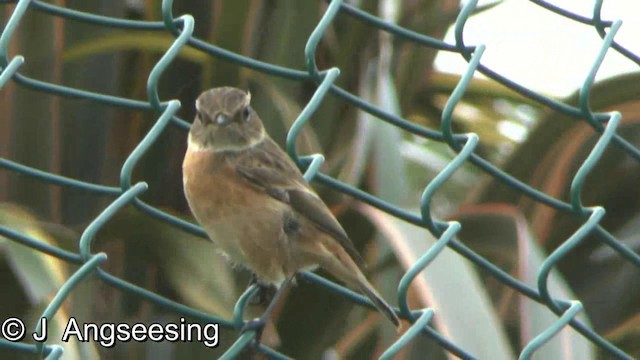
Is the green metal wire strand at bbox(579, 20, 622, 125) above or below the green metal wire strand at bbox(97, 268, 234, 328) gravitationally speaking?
above

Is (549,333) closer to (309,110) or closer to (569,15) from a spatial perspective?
(309,110)

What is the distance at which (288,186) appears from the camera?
2365 millimetres

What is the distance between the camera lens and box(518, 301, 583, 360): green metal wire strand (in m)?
1.92

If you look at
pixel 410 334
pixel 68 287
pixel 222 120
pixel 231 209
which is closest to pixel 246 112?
pixel 222 120

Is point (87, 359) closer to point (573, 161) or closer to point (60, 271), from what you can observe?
point (60, 271)

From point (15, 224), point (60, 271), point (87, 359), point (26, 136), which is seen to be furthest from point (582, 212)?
point (26, 136)

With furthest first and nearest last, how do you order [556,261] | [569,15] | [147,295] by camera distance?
[569,15] < [556,261] < [147,295]

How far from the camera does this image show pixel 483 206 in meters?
3.47

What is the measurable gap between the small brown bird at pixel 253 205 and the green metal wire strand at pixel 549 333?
403 mm

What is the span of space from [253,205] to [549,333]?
2.06 ft

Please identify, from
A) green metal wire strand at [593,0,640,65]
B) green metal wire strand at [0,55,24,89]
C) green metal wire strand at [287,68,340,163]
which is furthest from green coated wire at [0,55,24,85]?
green metal wire strand at [593,0,640,65]

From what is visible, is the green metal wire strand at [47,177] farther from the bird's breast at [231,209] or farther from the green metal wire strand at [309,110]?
the bird's breast at [231,209]

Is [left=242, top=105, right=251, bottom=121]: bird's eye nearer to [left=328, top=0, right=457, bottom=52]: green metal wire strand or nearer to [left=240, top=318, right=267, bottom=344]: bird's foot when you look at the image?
[left=328, top=0, right=457, bottom=52]: green metal wire strand

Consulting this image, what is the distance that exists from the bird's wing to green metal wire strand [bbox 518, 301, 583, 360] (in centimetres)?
39
